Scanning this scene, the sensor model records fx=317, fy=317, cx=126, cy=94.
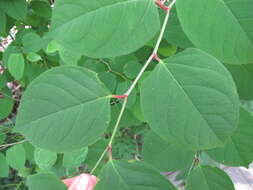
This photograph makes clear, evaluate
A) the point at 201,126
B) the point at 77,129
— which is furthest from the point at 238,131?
the point at 77,129

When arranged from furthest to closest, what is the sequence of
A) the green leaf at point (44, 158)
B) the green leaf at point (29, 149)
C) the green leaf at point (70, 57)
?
the green leaf at point (29, 149)
the green leaf at point (44, 158)
the green leaf at point (70, 57)

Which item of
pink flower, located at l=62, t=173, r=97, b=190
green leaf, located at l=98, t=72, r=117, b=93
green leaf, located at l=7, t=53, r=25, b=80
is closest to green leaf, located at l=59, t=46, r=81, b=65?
green leaf, located at l=98, t=72, r=117, b=93

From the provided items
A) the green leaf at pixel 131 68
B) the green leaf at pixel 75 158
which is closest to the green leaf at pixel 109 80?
the green leaf at pixel 131 68

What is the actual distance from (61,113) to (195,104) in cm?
17

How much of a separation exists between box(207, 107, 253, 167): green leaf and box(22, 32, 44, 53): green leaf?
1.70ft

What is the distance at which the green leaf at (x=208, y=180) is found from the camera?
0.52 metres

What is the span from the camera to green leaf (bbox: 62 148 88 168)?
0.73 metres

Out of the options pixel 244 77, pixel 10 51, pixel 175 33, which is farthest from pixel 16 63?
pixel 244 77

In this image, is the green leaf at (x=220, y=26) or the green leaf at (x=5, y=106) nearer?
A: the green leaf at (x=220, y=26)

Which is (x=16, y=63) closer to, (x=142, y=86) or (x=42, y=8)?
(x=42, y=8)

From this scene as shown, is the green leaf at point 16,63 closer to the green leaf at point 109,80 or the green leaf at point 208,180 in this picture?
the green leaf at point 109,80

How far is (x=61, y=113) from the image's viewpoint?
1.34 ft

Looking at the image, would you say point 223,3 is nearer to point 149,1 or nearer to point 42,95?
point 149,1

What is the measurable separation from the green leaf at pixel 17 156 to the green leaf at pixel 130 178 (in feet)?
1.51
